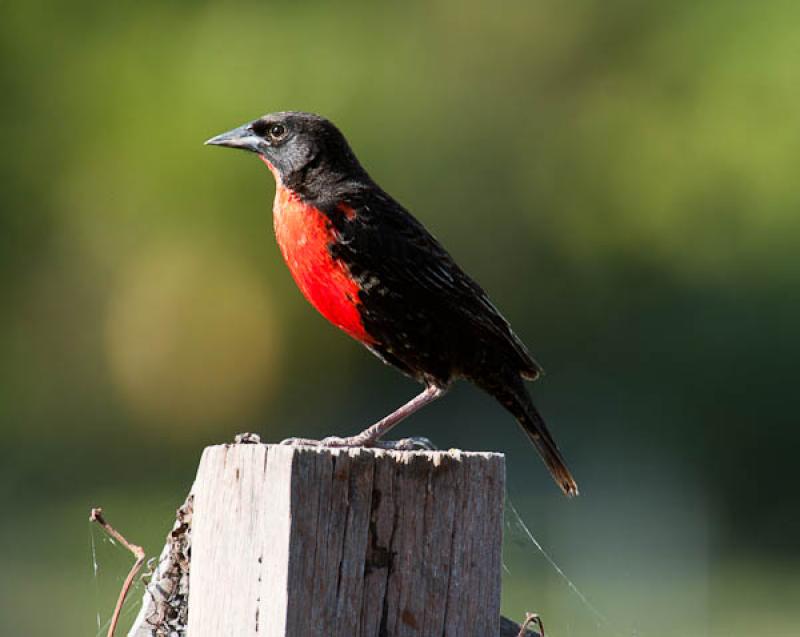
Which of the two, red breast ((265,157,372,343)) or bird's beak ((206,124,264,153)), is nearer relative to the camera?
red breast ((265,157,372,343))

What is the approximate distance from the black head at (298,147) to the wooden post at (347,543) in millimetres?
1393

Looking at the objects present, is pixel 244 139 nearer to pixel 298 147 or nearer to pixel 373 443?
pixel 298 147

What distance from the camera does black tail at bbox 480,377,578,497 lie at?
3.63 m

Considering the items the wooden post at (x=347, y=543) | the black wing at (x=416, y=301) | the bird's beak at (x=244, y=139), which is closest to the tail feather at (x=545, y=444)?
the black wing at (x=416, y=301)

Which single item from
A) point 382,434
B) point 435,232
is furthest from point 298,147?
point 435,232

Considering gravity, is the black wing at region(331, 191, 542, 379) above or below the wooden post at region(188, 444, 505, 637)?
above

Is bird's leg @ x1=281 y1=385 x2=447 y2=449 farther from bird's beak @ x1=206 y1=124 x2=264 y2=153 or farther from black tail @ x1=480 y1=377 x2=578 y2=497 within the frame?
bird's beak @ x1=206 y1=124 x2=264 y2=153

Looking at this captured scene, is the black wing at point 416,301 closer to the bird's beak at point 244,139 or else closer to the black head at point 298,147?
the black head at point 298,147

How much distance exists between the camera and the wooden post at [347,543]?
6.86 feet

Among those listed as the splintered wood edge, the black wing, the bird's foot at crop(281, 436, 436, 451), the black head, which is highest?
the black head

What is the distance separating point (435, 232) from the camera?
41.6ft

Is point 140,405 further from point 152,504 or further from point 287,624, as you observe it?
point 287,624

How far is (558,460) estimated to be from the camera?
3643 millimetres

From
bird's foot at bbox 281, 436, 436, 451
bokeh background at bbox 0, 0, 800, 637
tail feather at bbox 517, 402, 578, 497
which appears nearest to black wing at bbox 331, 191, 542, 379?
tail feather at bbox 517, 402, 578, 497
